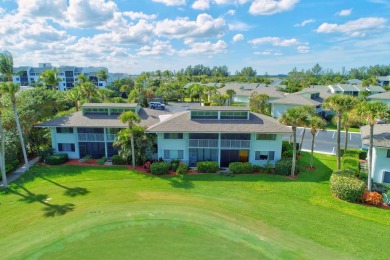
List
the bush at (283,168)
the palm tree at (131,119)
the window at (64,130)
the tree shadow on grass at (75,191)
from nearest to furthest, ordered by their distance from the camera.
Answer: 1. the tree shadow on grass at (75,191)
2. the palm tree at (131,119)
3. the bush at (283,168)
4. the window at (64,130)

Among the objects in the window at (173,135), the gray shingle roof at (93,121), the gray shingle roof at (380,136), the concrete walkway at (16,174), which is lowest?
the concrete walkway at (16,174)

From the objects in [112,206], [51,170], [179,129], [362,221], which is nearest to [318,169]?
[362,221]

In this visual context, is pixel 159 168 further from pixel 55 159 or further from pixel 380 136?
pixel 380 136

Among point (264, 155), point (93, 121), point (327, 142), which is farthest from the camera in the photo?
point (327, 142)

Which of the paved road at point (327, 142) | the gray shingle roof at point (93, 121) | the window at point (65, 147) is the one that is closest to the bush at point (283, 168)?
the paved road at point (327, 142)

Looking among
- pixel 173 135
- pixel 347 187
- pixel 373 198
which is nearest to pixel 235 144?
pixel 173 135

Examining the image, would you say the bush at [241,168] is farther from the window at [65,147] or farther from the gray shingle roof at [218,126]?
the window at [65,147]
